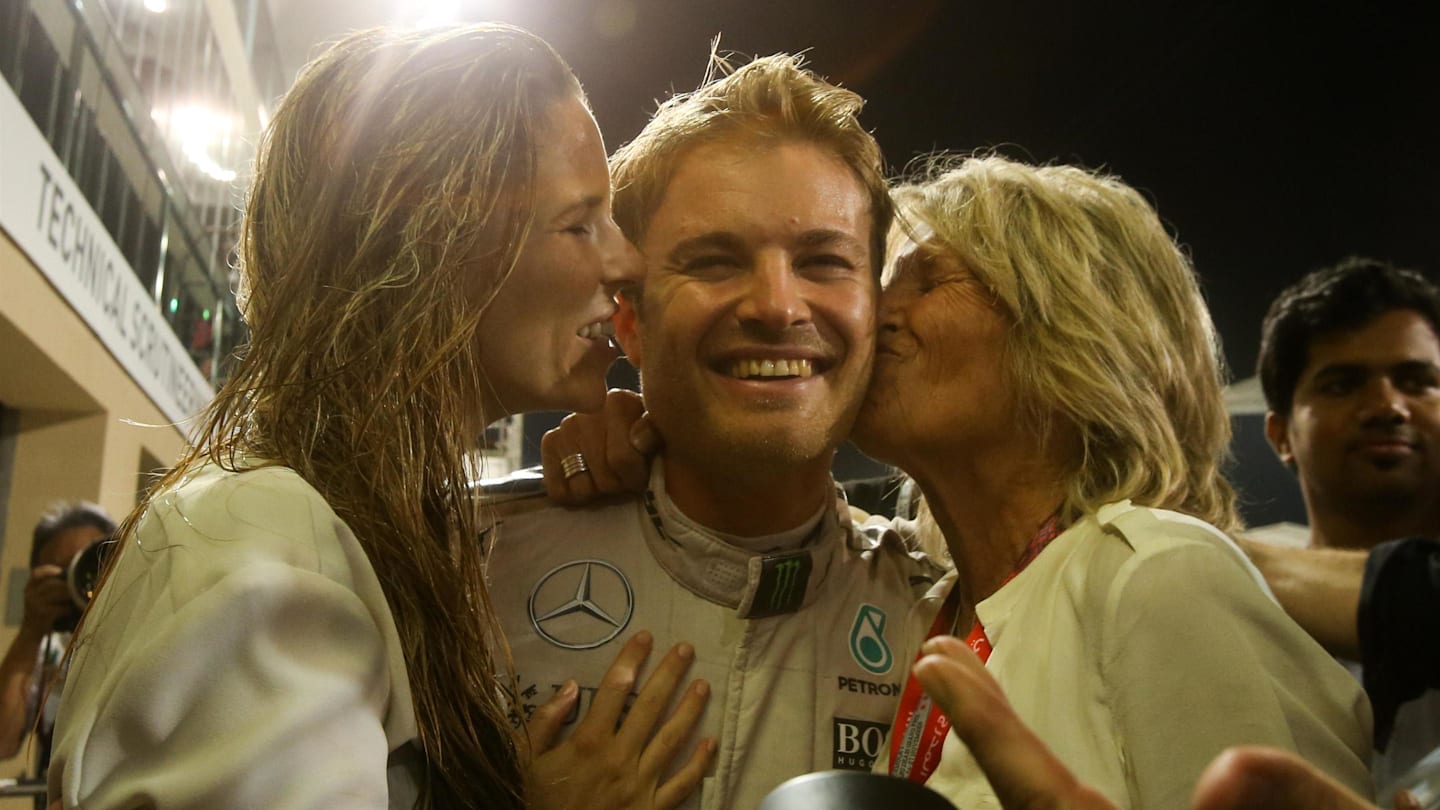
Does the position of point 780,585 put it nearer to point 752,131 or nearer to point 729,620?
point 729,620

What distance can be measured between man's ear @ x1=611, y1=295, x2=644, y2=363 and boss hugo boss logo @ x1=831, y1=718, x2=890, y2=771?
22.7 inches

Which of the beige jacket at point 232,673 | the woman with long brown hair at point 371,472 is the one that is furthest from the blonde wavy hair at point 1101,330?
the beige jacket at point 232,673

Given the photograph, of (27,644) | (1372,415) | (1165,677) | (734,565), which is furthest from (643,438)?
(27,644)

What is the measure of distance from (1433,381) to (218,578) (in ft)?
8.26

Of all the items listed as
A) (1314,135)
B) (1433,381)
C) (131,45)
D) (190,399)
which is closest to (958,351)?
(1433,381)

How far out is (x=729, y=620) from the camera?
146 cm

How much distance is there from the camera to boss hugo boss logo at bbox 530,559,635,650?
1437 millimetres

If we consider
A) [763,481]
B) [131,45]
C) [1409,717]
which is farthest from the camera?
[131,45]

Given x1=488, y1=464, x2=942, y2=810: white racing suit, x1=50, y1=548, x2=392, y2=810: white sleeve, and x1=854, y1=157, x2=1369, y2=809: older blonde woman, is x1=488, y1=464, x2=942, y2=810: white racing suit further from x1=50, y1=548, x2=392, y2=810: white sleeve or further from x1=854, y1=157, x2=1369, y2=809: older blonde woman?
x1=50, y1=548, x2=392, y2=810: white sleeve

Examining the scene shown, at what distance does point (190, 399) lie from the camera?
7531 millimetres

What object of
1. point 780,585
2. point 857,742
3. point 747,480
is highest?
point 747,480

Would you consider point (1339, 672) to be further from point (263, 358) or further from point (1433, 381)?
point (1433, 381)

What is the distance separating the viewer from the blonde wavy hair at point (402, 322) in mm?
939

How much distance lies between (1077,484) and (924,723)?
33 cm
